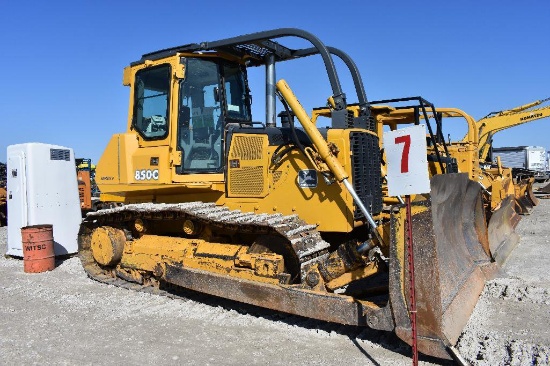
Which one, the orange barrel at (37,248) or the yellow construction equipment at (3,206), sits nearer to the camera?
the orange barrel at (37,248)

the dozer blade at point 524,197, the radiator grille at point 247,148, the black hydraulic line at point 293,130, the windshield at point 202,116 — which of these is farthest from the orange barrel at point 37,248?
the dozer blade at point 524,197

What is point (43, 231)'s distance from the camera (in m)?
7.71

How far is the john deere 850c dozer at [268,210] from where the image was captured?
168 inches

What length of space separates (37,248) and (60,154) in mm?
2347

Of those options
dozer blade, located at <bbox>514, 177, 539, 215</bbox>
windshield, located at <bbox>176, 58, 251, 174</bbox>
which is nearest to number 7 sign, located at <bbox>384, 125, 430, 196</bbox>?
windshield, located at <bbox>176, 58, 251, 174</bbox>

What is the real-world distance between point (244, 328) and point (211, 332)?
33 cm

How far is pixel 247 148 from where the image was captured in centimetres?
576

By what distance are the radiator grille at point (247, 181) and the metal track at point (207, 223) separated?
0.90 ft

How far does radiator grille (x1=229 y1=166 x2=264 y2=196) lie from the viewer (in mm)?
5660

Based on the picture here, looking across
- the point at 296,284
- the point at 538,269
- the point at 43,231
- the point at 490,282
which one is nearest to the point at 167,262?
the point at 296,284

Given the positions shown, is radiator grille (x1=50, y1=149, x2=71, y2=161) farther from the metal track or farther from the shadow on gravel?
the shadow on gravel

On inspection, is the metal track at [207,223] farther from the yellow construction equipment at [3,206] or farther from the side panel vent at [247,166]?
the yellow construction equipment at [3,206]

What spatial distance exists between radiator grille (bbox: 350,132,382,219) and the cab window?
235cm

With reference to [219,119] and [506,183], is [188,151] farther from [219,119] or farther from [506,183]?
[506,183]
